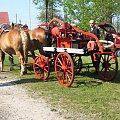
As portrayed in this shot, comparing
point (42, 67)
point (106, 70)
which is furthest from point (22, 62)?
point (106, 70)

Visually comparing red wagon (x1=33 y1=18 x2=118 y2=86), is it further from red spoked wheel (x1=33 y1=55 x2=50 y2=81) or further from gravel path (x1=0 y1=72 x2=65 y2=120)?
gravel path (x1=0 y1=72 x2=65 y2=120)

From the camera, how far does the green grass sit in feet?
19.5

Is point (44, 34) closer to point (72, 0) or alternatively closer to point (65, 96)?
point (65, 96)

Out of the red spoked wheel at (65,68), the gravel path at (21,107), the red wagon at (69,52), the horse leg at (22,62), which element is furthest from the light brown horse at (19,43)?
the gravel path at (21,107)

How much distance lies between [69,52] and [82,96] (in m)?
1.78

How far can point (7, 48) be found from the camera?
37.4 feet

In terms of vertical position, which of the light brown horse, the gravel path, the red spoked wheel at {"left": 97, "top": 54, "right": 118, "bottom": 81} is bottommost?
the gravel path

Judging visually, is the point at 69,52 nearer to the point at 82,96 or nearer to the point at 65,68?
the point at 65,68

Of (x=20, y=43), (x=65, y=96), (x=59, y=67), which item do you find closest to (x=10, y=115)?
(x=65, y=96)

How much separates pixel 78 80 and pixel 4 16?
2228 inches

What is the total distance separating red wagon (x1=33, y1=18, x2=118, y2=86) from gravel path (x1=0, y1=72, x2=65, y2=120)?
1.36 meters

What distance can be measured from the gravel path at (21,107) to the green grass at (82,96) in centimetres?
21

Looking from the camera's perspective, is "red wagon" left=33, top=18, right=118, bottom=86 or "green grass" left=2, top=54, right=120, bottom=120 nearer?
"green grass" left=2, top=54, right=120, bottom=120

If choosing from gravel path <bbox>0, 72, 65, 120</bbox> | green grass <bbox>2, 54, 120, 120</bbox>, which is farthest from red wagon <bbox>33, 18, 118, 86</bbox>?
gravel path <bbox>0, 72, 65, 120</bbox>
